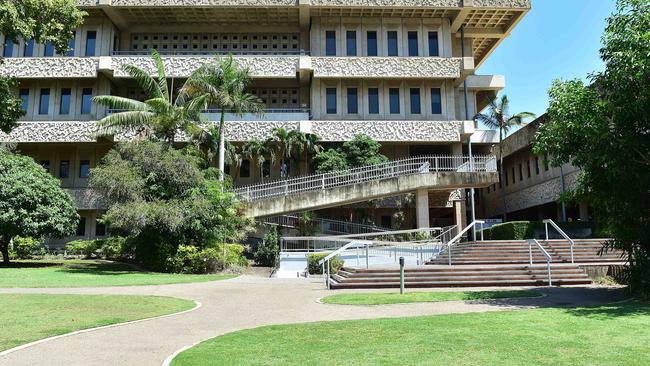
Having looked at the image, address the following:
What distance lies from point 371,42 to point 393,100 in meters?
4.51

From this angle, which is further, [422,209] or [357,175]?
[357,175]

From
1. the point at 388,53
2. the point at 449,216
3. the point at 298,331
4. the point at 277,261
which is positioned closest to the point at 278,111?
the point at 388,53

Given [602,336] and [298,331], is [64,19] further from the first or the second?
[602,336]

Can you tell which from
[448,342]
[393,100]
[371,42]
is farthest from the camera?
[371,42]

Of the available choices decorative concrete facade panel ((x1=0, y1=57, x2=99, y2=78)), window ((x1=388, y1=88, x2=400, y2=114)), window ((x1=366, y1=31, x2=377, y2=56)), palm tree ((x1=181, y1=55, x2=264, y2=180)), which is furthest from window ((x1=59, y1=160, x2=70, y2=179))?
window ((x1=388, y1=88, x2=400, y2=114))

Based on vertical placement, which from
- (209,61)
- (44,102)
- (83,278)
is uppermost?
(209,61)

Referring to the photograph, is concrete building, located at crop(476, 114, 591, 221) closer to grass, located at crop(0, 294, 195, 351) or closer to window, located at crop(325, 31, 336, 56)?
window, located at crop(325, 31, 336, 56)

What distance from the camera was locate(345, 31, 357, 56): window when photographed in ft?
116

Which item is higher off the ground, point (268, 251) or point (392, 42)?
point (392, 42)

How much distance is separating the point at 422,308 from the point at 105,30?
31.9 metres

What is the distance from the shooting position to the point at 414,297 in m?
13.0

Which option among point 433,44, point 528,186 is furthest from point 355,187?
point 528,186

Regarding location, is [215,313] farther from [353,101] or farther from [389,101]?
[389,101]

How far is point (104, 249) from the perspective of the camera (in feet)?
93.5
